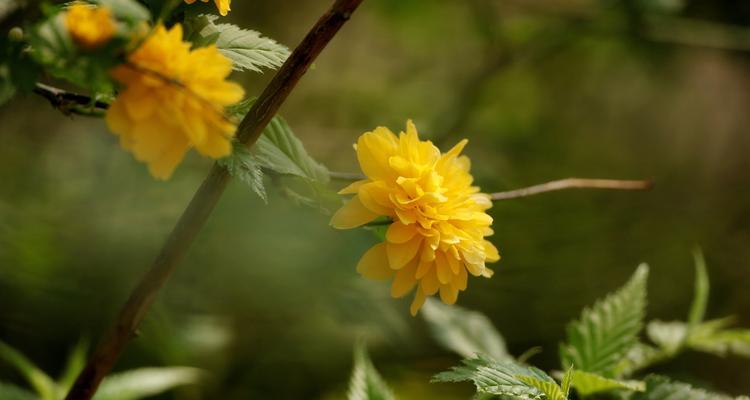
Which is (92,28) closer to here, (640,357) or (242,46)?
(242,46)

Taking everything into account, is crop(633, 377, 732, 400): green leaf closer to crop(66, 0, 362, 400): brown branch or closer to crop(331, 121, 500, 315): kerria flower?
crop(331, 121, 500, 315): kerria flower

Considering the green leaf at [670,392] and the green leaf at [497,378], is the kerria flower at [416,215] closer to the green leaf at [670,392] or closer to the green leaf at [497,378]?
the green leaf at [497,378]

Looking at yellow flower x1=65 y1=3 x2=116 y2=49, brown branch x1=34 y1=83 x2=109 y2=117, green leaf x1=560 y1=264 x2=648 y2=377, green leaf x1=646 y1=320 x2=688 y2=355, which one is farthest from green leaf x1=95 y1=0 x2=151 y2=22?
green leaf x1=646 y1=320 x2=688 y2=355

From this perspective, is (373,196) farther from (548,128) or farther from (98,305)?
(548,128)

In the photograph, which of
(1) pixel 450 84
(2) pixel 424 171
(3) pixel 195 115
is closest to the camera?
(3) pixel 195 115

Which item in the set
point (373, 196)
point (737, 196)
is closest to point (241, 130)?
point (373, 196)

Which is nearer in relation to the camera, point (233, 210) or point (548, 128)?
point (233, 210)

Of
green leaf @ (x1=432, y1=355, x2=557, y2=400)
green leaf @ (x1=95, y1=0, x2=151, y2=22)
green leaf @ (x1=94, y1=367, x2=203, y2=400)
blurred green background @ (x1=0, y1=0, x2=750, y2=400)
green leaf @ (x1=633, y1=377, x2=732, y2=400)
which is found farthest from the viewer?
blurred green background @ (x1=0, y1=0, x2=750, y2=400)
